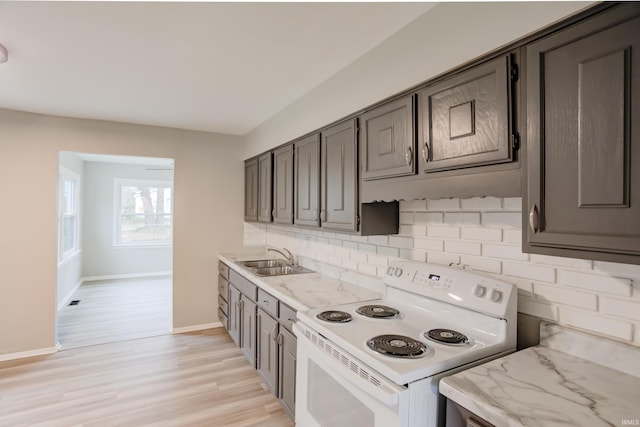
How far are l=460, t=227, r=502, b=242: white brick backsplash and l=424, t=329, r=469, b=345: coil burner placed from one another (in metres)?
0.48

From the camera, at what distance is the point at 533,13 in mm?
1139

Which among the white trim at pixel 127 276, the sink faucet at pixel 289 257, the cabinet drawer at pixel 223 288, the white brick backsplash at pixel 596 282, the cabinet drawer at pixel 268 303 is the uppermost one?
the white brick backsplash at pixel 596 282

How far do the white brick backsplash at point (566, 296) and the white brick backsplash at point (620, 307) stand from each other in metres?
0.03

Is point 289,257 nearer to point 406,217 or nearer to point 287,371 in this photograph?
point 287,371

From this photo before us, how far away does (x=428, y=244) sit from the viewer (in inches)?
77.5

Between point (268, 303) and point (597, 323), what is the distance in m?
1.98

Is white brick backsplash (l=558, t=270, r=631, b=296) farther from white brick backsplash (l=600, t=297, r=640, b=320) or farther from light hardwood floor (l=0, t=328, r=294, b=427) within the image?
light hardwood floor (l=0, t=328, r=294, b=427)

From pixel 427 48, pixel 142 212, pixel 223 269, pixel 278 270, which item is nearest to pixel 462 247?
pixel 427 48

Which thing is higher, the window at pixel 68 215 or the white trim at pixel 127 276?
the window at pixel 68 215

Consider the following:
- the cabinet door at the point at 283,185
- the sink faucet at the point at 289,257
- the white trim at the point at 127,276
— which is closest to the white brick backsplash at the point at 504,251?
the cabinet door at the point at 283,185

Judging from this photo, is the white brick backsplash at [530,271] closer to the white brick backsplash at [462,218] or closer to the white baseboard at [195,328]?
the white brick backsplash at [462,218]

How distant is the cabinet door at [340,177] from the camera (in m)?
2.12

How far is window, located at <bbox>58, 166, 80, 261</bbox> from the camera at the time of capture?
4.83m

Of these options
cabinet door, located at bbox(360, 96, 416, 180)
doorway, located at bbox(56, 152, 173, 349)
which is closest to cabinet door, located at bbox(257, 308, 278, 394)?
cabinet door, located at bbox(360, 96, 416, 180)
